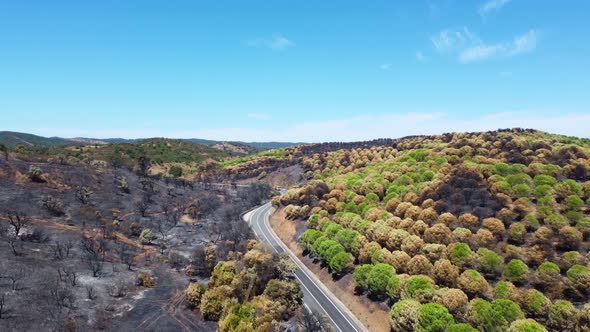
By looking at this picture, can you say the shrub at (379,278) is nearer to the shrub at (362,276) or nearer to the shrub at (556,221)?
the shrub at (362,276)

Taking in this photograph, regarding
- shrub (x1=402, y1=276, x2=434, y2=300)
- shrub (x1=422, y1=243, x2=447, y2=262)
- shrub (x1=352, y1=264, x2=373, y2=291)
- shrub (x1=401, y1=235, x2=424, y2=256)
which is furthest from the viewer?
shrub (x1=401, y1=235, x2=424, y2=256)

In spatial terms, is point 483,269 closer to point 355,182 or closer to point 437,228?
point 437,228

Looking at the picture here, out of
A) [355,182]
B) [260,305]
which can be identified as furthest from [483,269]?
[355,182]

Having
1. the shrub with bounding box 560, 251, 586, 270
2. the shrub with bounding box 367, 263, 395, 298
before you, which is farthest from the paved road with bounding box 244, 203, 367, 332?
the shrub with bounding box 560, 251, 586, 270

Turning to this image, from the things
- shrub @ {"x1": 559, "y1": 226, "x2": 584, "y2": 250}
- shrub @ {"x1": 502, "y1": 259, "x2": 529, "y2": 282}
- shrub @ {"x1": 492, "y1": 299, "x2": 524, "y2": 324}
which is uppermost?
shrub @ {"x1": 559, "y1": 226, "x2": 584, "y2": 250}

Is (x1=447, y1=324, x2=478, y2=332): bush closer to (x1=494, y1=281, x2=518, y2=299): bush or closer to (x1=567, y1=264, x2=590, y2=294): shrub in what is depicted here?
(x1=494, y1=281, x2=518, y2=299): bush

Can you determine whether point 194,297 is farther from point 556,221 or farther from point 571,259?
point 556,221

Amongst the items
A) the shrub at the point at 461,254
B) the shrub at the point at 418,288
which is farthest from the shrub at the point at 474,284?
the shrub at the point at 418,288
